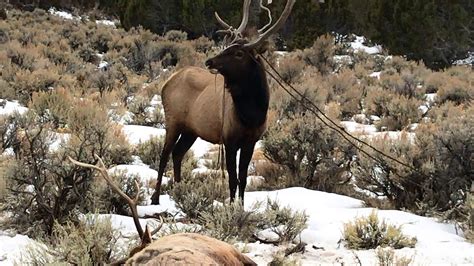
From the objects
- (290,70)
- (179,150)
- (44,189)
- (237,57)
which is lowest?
(44,189)

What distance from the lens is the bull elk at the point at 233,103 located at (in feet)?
19.7

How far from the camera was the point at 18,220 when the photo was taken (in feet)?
17.6

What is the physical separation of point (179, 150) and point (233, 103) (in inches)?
54.1

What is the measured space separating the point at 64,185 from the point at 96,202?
37 cm

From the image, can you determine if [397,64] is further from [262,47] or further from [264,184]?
[262,47]

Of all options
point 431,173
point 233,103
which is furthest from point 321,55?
point 233,103

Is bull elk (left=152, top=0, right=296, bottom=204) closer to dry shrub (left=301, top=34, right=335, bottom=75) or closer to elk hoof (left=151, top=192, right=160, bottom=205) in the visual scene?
elk hoof (left=151, top=192, right=160, bottom=205)

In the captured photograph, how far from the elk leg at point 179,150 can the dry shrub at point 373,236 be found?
2.39 meters

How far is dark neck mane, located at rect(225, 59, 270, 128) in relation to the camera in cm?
609

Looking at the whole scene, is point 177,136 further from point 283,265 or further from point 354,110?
point 354,110

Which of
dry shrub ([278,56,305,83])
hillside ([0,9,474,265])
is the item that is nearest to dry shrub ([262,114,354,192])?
hillside ([0,9,474,265])

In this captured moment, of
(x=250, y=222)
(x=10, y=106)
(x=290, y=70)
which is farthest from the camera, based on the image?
(x=290, y=70)

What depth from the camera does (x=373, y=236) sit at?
535 cm

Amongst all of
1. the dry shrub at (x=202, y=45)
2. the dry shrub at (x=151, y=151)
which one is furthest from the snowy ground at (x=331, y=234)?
the dry shrub at (x=202, y=45)
